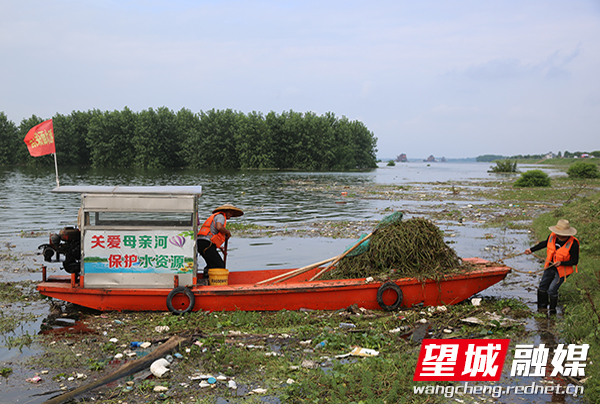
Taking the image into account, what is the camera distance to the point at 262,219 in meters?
21.8

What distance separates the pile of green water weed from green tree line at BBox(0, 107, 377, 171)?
7873 centimetres

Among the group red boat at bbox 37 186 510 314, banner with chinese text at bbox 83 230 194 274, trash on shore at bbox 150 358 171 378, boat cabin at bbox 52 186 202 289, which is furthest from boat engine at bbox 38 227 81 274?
trash on shore at bbox 150 358 171 378

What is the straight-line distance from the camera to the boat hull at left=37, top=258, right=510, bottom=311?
340 inches

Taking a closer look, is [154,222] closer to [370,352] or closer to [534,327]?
[370,352]

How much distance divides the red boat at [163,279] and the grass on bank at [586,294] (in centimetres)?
168

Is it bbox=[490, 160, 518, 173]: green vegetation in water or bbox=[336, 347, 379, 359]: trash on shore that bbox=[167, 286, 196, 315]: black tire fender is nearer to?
bbox=[336, 347, 379, 359]: trash on shore

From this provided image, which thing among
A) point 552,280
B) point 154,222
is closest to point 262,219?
point 154,222

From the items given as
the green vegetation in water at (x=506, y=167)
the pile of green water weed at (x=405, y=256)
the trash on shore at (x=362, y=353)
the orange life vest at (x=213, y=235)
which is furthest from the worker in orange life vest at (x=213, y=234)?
the green vegetation in water at (x=506, y=167)

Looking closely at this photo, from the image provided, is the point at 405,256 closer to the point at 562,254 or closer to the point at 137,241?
the point at 562,254

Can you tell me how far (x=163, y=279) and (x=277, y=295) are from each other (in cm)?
224

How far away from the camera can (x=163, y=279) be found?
8781 mm

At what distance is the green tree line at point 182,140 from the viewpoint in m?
88.6

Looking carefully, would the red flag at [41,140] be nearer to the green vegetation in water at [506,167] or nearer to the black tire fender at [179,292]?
the black tire fender at [179,292]

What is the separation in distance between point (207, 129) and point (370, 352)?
8948 cm
